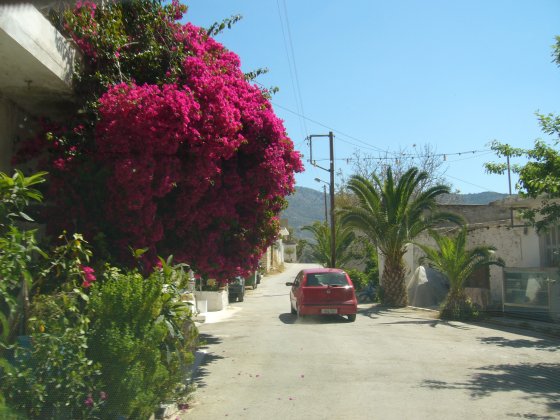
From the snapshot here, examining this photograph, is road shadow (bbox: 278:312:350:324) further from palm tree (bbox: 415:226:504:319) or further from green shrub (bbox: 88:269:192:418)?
green shrub (bbox: 88:269:192:418)

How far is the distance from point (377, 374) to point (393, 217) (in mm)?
13071

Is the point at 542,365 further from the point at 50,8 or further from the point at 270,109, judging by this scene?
the point at 50,8

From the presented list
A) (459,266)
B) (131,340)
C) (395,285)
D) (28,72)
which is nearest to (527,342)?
(459,266)

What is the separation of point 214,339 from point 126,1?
7723mm

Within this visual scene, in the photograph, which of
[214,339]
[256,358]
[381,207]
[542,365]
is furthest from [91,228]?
[381,207]

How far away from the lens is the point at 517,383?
7715 mm

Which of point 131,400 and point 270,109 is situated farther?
point 270,109

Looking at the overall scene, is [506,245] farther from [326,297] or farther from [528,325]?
[326,297]

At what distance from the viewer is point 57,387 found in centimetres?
423

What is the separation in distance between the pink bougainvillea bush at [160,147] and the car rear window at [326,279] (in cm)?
727

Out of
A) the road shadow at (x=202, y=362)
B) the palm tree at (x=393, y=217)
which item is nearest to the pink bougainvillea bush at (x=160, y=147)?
the road shadow at (x=202, y=362)

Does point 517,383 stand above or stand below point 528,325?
below

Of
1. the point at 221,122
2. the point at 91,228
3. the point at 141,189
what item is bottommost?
the point at 91,228

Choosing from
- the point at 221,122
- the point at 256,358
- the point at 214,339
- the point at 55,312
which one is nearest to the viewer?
the point at 55,312
